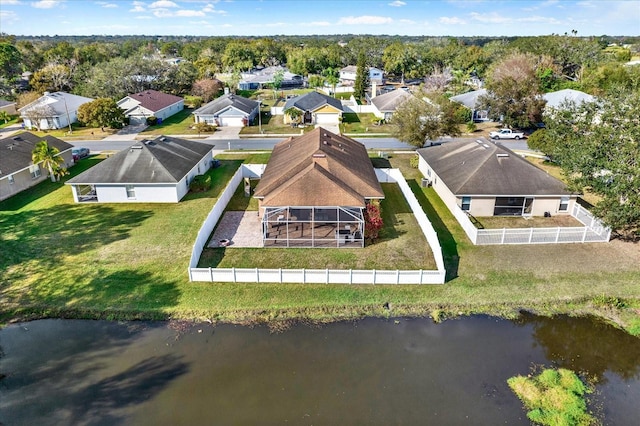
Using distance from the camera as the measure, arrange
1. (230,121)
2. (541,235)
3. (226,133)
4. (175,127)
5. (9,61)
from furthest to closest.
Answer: (9,61), (230,121), (175,127), (226,133), (541,235)

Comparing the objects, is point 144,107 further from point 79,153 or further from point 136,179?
point 136,179

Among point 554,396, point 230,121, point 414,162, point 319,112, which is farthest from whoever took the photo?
point 319,112

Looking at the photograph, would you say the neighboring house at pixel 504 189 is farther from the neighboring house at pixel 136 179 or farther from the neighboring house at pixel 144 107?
the neighboring house at pixel 144 107

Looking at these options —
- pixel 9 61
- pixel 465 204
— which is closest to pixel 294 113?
pixel 465 204

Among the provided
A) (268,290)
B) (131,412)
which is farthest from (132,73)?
(131,412)

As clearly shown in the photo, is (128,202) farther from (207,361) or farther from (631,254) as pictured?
(631,254)

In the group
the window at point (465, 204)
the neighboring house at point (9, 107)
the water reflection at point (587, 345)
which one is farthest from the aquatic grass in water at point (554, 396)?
the neighboring house at point (9, 107)
